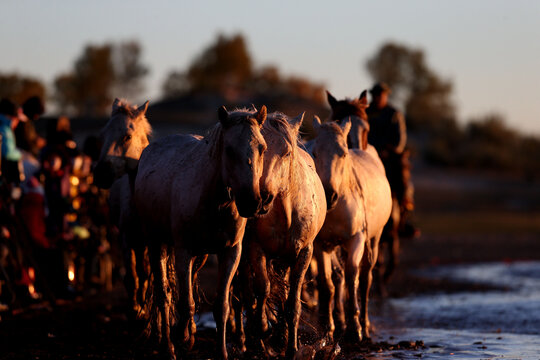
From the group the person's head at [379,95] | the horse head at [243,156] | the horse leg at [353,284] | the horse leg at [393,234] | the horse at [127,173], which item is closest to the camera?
the horse head at [243,156]

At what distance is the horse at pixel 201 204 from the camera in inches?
271

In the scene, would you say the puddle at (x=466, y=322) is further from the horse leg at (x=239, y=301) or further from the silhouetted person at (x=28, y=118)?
the silhouetted person at (x=28, y=118)

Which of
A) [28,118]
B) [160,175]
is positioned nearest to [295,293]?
[160,175]

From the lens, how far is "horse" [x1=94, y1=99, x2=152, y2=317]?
927 centimetres

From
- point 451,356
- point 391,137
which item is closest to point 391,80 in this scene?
point 391,137

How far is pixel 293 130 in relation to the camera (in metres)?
8.00

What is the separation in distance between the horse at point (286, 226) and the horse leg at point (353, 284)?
1.33m

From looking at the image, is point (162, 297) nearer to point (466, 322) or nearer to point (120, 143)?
point (120, 143)

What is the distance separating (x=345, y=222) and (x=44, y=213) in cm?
544

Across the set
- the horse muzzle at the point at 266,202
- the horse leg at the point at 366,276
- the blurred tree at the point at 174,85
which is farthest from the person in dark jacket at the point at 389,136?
the blurred tree at the point at 174,85

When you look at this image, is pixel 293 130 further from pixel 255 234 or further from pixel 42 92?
pixel 42 92

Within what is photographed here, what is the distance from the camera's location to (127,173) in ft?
31.6

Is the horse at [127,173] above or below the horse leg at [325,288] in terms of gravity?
above

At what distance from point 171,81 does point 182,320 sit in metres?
101
